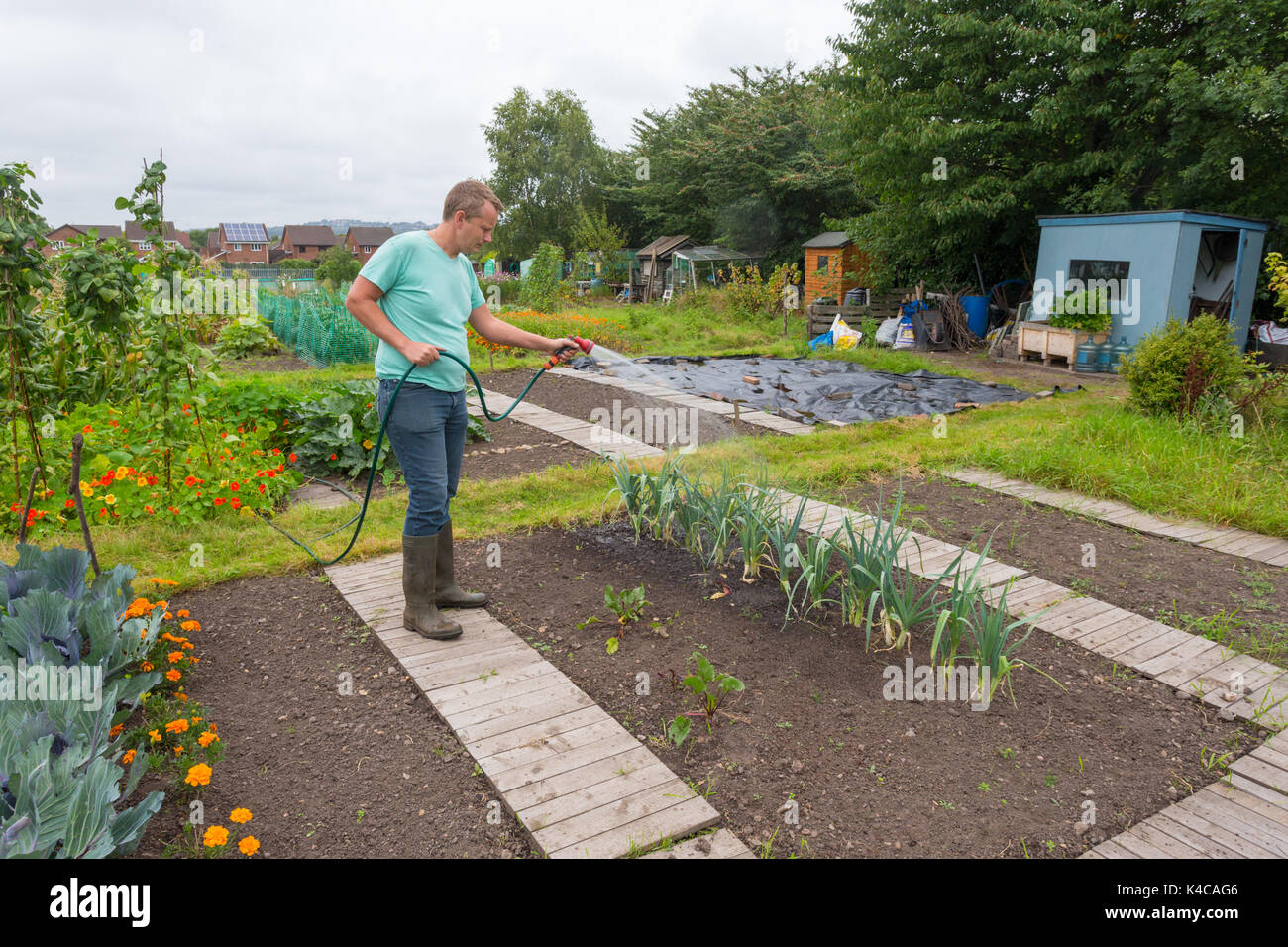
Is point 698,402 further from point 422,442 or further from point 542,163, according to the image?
point 542,163

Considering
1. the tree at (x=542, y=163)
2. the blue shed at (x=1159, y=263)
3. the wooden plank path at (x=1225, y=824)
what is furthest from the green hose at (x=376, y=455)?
the tree at (x=542, y=163)

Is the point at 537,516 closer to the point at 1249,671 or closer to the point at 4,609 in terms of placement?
the point at 4,609

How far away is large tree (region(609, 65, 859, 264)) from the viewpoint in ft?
78.2

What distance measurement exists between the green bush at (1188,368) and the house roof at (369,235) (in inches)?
2382

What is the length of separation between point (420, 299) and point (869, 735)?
2.29 metres

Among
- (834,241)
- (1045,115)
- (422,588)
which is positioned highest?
(1045,115)

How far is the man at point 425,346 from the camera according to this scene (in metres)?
3.05

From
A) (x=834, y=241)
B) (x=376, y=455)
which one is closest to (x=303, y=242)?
(x=834, y=241)

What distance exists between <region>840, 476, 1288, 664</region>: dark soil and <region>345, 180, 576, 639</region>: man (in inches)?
76.5

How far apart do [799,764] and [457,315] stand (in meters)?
2.15

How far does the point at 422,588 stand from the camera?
10.9 feet

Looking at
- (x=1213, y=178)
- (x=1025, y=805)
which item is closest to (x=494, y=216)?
(x=1025, y=805)

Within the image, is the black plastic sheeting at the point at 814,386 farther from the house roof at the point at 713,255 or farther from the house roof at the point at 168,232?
the house roof at the point at 713,255

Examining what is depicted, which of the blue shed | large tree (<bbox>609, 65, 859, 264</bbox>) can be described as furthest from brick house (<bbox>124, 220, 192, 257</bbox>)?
large tree (<bbox>609, 65, 859, 264</bbox>)
